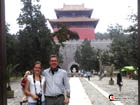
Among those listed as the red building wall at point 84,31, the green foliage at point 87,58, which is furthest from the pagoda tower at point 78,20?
the green foliage at point 87,58

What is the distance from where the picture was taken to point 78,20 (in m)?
45.3

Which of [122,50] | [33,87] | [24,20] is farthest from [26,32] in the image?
[33,87]

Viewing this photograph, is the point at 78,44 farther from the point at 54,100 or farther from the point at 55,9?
the point at 54,100

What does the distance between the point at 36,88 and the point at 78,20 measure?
42.3 metres

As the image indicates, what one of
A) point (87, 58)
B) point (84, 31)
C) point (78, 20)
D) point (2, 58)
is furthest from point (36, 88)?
point (84, 31)

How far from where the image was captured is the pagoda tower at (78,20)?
149 ft

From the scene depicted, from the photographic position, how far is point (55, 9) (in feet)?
150

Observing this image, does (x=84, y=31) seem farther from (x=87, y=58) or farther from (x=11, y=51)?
(x=11, y=51)

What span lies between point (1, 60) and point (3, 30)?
0.32 m

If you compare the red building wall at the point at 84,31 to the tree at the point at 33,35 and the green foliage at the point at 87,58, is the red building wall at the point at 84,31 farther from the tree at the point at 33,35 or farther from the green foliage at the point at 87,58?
the tree at the point at 33,35

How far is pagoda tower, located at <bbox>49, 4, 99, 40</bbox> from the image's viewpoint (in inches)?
1794

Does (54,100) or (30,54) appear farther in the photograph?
(30,54)

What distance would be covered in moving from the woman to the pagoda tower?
138 feet

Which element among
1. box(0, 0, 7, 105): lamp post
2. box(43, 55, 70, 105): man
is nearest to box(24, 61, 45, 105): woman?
box(43, 55, 70, 105): man
